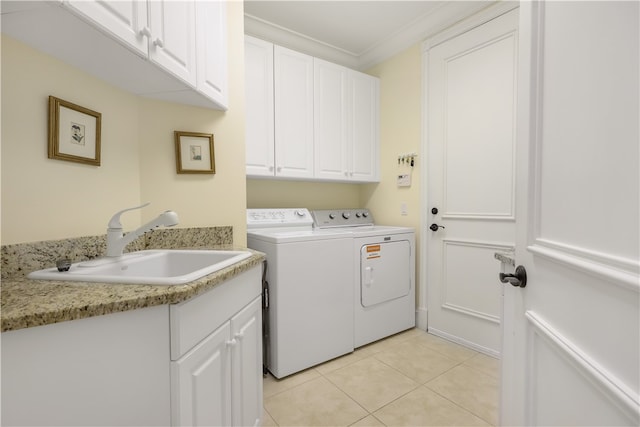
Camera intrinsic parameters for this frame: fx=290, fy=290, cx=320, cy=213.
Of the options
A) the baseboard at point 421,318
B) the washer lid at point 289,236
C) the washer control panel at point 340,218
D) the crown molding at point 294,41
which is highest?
the crown molding at point 294,41

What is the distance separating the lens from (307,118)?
8.27 feet

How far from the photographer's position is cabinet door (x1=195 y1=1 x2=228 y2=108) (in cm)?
146

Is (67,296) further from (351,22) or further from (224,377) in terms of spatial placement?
(351,22)

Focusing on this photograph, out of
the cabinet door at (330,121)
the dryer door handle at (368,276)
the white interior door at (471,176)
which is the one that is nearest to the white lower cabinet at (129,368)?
the dryer door handle at (368,276)

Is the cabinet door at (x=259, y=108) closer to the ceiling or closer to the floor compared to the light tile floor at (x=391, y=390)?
closer to the ceiling

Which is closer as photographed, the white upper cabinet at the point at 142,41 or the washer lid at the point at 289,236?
the white upper cabinet at the point at 142,41

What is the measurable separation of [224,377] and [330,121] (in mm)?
2193

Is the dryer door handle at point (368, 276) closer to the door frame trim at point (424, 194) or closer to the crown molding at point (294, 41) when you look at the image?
the door frame trim at point (424, 194)

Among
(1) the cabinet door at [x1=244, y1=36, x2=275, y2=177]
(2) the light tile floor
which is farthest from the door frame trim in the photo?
(1) the cabinet door at [x1=244, y1=36, x2=275, y2=177]

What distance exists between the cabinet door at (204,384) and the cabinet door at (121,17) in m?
1.07

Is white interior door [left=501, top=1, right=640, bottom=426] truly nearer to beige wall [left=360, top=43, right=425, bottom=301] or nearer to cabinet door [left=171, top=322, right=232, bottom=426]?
cabinet door [left=171, top=322, right=232, bottom=426]

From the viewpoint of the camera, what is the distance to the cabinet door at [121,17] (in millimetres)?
879

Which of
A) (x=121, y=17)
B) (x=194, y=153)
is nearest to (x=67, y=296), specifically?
(x=121, y=17)

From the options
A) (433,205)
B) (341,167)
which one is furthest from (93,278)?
(433,205)
